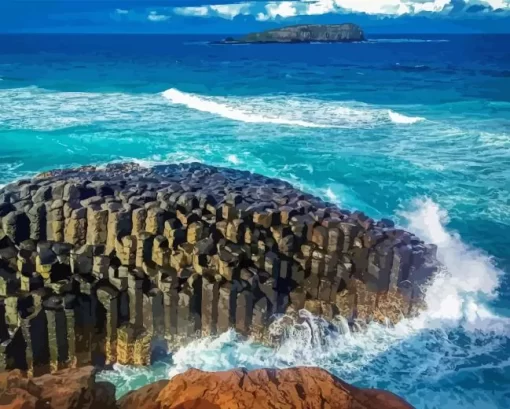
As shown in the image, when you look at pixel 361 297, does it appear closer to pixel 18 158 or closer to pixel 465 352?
pixel 465 352

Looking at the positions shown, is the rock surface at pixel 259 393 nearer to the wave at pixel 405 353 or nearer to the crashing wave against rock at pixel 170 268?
the wave at pixel 405 353

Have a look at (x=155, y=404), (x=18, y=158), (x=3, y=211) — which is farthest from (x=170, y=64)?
(x=155, y=404)

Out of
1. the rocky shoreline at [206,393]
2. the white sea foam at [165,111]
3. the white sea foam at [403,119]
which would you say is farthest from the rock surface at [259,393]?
the white sea foam at [403,119]

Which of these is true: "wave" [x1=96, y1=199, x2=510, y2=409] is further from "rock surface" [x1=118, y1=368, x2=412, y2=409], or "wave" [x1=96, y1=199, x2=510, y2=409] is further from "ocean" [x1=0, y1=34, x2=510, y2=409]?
"rock surface" [x1=118, y1=368, x2=412, y2=409]

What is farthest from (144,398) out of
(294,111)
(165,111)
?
(165,111)

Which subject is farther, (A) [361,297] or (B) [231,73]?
(B) [231,73]

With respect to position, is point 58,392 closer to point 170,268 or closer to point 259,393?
point 259,393

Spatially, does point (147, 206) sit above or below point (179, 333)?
above
